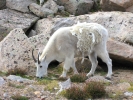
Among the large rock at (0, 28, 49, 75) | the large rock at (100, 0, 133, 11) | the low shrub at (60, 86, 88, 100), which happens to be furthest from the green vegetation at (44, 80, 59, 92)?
the large rock at (100, 0, 133, 11)

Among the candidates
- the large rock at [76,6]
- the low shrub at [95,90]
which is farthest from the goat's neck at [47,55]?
the large rock at [76,6]

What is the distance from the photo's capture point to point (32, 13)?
19.5 meters

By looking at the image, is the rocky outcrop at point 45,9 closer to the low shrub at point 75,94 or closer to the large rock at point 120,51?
the large rock at point 120,51

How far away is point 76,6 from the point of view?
20203 millimetres

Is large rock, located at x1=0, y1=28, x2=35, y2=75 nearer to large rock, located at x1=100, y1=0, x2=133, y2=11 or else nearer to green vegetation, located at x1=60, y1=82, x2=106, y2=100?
green vegetation, located at x1=60, y1=82, x2=106, y2=100

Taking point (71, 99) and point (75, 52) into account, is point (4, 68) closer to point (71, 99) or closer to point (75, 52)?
point (75, 52)

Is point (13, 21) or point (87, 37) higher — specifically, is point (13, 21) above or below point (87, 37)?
above

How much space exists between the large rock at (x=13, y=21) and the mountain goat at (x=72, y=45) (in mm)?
4612

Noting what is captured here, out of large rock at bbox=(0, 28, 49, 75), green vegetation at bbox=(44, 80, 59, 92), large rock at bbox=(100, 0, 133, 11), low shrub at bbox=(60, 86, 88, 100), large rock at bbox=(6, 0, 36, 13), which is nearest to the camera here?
low shrub at bbox=(60, 86, 88, 100)

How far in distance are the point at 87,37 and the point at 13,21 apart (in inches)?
241

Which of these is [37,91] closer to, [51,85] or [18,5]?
[51,85]

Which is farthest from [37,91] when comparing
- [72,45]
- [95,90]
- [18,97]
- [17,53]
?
[17,53]

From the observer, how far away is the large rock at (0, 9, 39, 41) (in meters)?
18.1

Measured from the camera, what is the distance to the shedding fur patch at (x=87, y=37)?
13.7m
